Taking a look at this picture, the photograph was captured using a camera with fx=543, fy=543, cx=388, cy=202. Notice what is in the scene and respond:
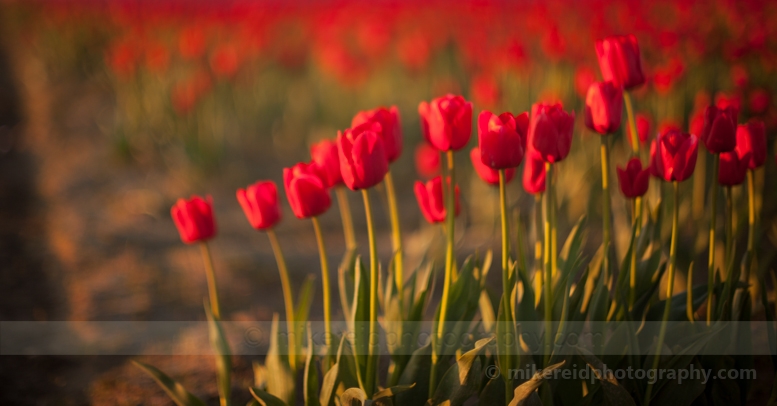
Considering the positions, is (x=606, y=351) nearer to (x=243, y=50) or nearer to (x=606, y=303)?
(x=606, y=303)

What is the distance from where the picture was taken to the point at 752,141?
3.57 ft

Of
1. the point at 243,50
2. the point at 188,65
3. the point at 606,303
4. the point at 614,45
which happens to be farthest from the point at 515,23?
the point at 606,303

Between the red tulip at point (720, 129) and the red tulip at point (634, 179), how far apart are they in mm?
122

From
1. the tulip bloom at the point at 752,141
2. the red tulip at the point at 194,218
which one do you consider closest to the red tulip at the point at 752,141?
the tulip bloom at the point at 752,141

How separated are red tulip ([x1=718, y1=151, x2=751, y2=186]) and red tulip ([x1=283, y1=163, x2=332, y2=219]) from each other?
0.80 metres

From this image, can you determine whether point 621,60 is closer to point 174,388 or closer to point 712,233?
point 712,233

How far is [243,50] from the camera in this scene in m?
4.38

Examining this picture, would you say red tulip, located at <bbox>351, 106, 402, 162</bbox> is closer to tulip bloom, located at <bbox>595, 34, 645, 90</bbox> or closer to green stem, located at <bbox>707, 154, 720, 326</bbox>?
tulip bloom, located at <bbox>595, 34, 645, 90</bbox>

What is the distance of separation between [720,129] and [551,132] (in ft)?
1.10

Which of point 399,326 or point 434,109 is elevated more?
point 434,109

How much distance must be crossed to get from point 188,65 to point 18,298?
2.53 metres

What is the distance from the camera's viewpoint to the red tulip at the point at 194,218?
122 centimetres

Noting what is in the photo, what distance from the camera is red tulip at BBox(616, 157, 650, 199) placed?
1082mm

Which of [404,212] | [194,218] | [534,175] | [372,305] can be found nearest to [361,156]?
[372,305]
